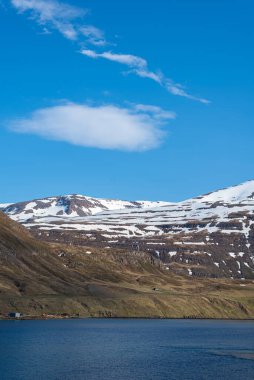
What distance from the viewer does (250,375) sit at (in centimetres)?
11738

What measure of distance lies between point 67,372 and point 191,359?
1379 inches

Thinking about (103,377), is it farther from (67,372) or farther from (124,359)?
(124,359)

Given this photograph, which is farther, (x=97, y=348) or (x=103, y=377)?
(x=97, y=348)

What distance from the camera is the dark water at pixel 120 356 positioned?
381ft

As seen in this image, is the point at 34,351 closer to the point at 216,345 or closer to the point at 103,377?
the point at 103,377

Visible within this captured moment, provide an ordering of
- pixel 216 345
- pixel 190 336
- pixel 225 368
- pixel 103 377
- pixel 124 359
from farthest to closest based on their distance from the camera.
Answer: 1. pixel 190 336
2. pixel 216 345
3. pixel 124 359
4. pixel 225 368
5. pixel 103 377

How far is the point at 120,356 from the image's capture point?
142 meters

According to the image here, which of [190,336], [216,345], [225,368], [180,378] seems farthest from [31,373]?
[190,336]

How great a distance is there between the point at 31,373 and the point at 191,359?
135 feet

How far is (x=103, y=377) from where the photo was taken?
11162 centimetres

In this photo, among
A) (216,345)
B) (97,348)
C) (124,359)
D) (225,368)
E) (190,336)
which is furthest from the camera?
(190,336)

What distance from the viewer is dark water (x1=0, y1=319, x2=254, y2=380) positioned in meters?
116

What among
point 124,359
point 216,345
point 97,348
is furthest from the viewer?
point 216,345

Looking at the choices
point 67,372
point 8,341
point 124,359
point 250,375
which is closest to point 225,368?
point 250,375
